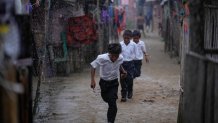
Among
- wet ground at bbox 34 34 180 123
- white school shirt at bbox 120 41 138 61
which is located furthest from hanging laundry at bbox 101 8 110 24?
white school shirt at bbox 120 41 138 61

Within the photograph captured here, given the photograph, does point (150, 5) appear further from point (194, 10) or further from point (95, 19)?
point (194, 10)

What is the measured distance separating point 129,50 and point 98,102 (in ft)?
4.53

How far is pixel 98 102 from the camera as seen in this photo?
33.8 feet

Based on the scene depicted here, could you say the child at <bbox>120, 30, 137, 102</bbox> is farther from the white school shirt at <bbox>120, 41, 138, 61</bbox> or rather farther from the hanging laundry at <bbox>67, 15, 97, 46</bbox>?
the hanging laundry at <bbox>67, 15, 97, 46</bbox>

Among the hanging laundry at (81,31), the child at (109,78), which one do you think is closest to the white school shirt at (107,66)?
the child at (109,78)

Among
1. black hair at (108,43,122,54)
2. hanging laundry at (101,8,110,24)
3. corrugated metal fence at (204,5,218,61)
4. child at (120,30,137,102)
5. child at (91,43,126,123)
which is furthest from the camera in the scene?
hanging laundry at (101,8,110,24)

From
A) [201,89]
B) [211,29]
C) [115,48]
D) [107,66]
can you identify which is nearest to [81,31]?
[107,66]

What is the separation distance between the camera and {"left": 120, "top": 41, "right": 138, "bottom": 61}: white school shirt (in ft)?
34.3

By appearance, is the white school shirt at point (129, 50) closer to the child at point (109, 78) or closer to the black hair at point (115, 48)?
the child at point (109, 78)

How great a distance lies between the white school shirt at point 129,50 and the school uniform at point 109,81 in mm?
2505

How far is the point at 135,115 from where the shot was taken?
30.0 feet

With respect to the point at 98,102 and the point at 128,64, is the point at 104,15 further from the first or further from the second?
the point at 98,102

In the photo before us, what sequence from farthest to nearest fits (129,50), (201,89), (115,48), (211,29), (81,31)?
(81,31) < (129,50) < (115,48) < (211,29) < (201,89)

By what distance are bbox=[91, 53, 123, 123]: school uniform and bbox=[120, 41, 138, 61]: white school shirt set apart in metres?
2.51
